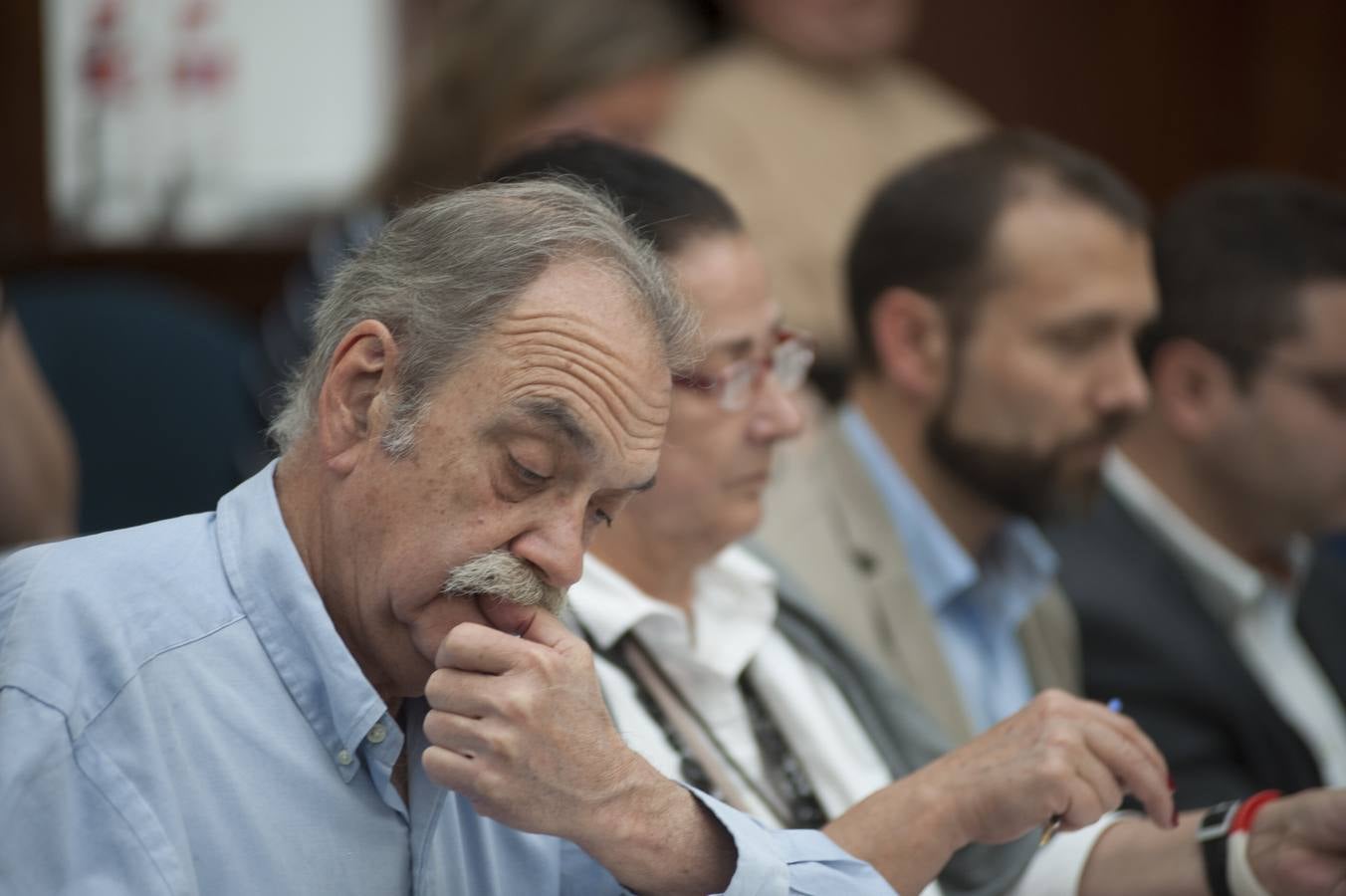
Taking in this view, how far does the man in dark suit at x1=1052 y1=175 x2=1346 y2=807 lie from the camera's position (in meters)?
3.25

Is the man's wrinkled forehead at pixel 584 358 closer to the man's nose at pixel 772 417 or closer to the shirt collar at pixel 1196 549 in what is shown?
the man's nose at pixel 772 417

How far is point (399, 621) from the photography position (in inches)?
64.9

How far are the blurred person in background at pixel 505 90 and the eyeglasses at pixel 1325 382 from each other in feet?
5.28

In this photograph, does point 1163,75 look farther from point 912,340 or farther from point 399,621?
point 399,621

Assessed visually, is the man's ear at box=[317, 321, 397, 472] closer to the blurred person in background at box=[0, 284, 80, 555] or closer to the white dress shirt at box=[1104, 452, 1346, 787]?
the blurred person in background at box=[0, 284, 80, 555]

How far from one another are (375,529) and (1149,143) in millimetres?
5143

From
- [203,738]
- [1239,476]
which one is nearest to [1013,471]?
[1239,476]

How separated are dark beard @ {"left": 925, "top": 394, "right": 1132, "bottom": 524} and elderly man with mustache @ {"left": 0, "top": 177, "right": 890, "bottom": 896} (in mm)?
1494

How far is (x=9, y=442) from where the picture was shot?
114 inches

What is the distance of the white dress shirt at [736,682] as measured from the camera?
213cm

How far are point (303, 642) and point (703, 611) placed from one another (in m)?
0.87

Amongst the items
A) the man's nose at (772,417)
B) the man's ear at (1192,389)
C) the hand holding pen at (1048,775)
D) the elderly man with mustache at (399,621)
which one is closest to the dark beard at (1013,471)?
the man's ear at (1192,389)

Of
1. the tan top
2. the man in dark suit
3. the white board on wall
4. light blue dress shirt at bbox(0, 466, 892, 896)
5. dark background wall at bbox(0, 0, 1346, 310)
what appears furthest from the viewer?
dark background wall at bbox(0, 0, 1346, 310)

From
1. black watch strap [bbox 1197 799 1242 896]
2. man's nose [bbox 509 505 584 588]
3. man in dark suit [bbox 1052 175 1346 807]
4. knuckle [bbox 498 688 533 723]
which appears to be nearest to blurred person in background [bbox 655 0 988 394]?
man in dark suit [bbox 1052 175 1346 807]
